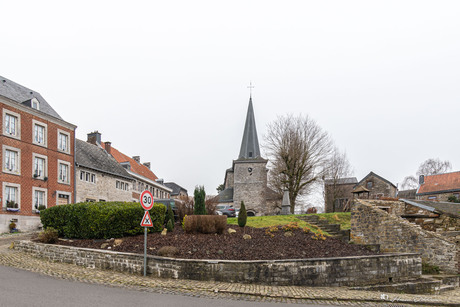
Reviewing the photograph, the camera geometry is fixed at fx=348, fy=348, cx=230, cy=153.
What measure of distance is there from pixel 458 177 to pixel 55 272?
54872 mm

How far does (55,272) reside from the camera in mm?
10578

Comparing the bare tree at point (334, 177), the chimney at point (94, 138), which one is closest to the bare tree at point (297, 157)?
the bare tree at point (334, 177)

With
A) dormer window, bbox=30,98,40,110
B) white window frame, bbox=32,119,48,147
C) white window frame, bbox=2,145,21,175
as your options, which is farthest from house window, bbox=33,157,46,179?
dormer window, bbox=30,98,40,110

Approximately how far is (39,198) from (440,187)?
51348 mm

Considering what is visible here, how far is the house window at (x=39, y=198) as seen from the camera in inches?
970

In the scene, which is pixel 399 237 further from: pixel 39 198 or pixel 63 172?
pixel 63 172

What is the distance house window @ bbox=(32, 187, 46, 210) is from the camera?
24641mm

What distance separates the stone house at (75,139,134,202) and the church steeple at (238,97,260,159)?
836 inches

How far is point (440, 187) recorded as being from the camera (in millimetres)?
50781

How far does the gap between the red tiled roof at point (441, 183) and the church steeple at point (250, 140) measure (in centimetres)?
2580

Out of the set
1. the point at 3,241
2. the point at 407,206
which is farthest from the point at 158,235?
the point at 407,206

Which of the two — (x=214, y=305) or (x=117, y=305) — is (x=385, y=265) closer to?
(x=214, y=305)

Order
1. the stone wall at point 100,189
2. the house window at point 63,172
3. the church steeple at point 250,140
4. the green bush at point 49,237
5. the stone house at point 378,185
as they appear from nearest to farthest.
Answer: the green bush at point 49,237
the house window at point 63,172
the stone wall at point 100,189
the stone house at point 378,185
the church steeple at point 250,140

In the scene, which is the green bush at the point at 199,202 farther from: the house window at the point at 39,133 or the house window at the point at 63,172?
the house window at the point at 63,172
